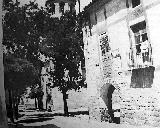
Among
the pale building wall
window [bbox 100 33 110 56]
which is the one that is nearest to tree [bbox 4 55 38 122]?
window [bbox 100 33 110 56]

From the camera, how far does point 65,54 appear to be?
22000 mm

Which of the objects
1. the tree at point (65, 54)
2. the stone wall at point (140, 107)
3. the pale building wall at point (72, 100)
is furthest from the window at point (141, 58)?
the pale building wall at point (72, 100)

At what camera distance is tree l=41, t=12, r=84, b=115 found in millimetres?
21516

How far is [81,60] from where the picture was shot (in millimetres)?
21547

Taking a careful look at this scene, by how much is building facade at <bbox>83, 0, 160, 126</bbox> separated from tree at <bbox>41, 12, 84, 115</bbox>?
458 cm

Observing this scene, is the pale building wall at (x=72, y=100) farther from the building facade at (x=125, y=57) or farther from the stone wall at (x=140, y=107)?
the stone wall at (x=140, y=107)

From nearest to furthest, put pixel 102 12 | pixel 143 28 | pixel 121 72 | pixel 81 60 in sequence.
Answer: pixel 143 28
pixel 121 72
pixel 102 12
pixel 81 60

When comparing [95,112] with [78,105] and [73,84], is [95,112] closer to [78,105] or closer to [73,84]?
[73,84]

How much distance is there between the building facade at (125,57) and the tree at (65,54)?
4580mm

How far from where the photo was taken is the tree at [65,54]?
2152 centimetres

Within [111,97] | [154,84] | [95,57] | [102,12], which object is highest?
[102,12]

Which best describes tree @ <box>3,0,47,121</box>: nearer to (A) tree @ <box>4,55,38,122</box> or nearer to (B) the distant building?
(A) tree @ <box>4,55,38,122</box>

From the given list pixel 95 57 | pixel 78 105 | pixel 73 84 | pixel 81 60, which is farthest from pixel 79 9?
pixel 78 105

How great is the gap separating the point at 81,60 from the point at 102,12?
7025 mm
